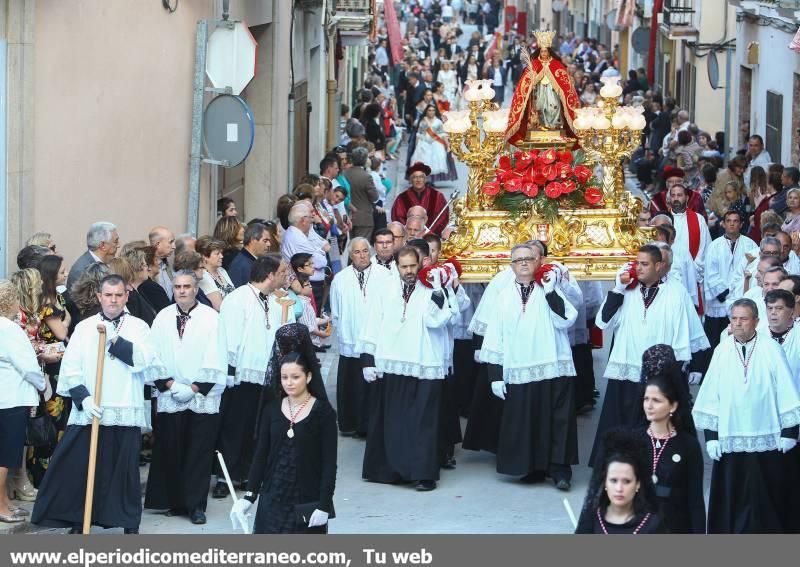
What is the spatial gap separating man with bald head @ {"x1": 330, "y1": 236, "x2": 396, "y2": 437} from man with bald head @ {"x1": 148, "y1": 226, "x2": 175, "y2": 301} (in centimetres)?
138

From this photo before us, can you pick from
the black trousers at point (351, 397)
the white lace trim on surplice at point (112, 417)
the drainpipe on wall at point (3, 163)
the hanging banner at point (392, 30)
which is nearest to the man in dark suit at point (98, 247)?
the drainpipe on wall at point (3, 163)

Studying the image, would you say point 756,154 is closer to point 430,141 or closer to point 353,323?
point 430,141

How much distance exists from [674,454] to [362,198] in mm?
11124

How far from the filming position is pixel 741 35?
93.4ft

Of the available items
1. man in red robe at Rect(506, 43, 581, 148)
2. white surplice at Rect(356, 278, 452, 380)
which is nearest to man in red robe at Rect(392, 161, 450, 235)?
man in red robe at Rect(506, 43, 581, 148)

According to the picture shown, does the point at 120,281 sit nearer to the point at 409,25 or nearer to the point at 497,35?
the point at 497,35

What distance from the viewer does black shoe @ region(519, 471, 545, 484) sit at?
1176cm

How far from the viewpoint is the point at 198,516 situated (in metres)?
10.6

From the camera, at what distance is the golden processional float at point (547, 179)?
1269 cm

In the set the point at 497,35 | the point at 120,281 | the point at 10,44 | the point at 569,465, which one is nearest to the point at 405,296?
the point at 569,465

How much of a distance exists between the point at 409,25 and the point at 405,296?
5335 centimetres

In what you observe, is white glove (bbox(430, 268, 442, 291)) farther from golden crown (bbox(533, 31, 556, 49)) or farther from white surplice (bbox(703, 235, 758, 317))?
white surplice (bbox(703, 235, 758, 317))

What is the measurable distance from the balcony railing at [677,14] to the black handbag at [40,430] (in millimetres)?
23404

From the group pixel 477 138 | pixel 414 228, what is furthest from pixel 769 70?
pixel 477 138
